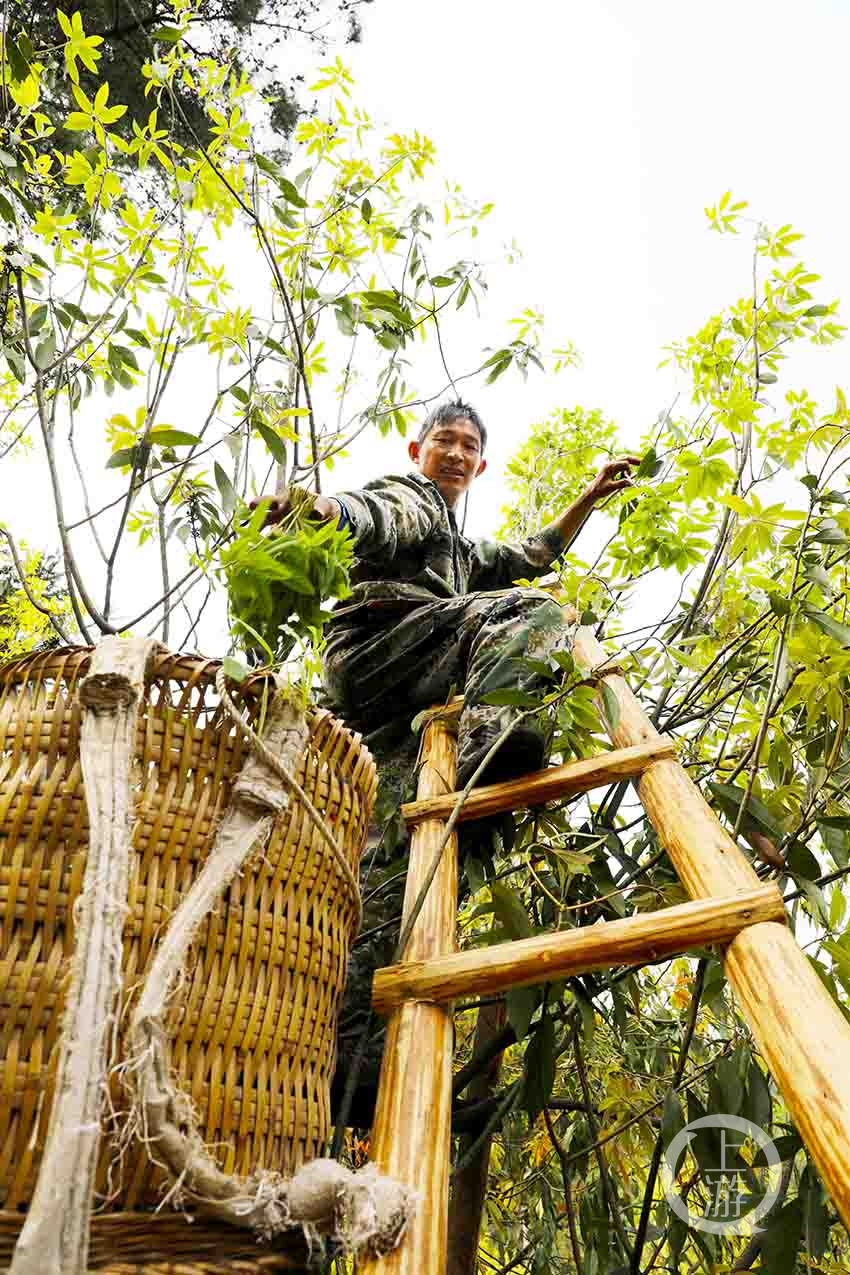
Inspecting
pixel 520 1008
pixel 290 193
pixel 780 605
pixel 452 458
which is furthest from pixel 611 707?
pixel 290 193

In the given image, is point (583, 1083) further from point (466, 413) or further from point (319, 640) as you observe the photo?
point (466, 413)

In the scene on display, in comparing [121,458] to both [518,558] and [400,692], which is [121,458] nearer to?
[400,692]

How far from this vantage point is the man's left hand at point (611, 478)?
6.22 ft

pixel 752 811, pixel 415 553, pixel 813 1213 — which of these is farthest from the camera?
pixel 415 553

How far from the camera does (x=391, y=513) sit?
4.85 ft

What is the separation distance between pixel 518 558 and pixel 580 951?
4.05ft

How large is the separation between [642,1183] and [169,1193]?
2016mm

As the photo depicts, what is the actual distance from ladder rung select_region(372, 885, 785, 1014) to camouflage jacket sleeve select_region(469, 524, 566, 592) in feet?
3.75

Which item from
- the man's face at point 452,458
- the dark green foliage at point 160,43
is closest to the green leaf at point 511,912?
the man's face at point 452,458

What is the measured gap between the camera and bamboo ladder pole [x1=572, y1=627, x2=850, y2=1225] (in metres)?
0.66

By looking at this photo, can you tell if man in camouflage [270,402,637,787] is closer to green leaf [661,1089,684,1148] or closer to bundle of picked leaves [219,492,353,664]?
bundle of picked leaves [219,492,353,664]

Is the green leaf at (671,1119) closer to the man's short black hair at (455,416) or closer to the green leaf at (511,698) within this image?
the green leaf at (511,698)

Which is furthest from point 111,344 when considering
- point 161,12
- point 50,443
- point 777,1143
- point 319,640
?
point 161,12

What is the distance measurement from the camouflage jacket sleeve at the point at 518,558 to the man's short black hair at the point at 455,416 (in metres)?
0.26
